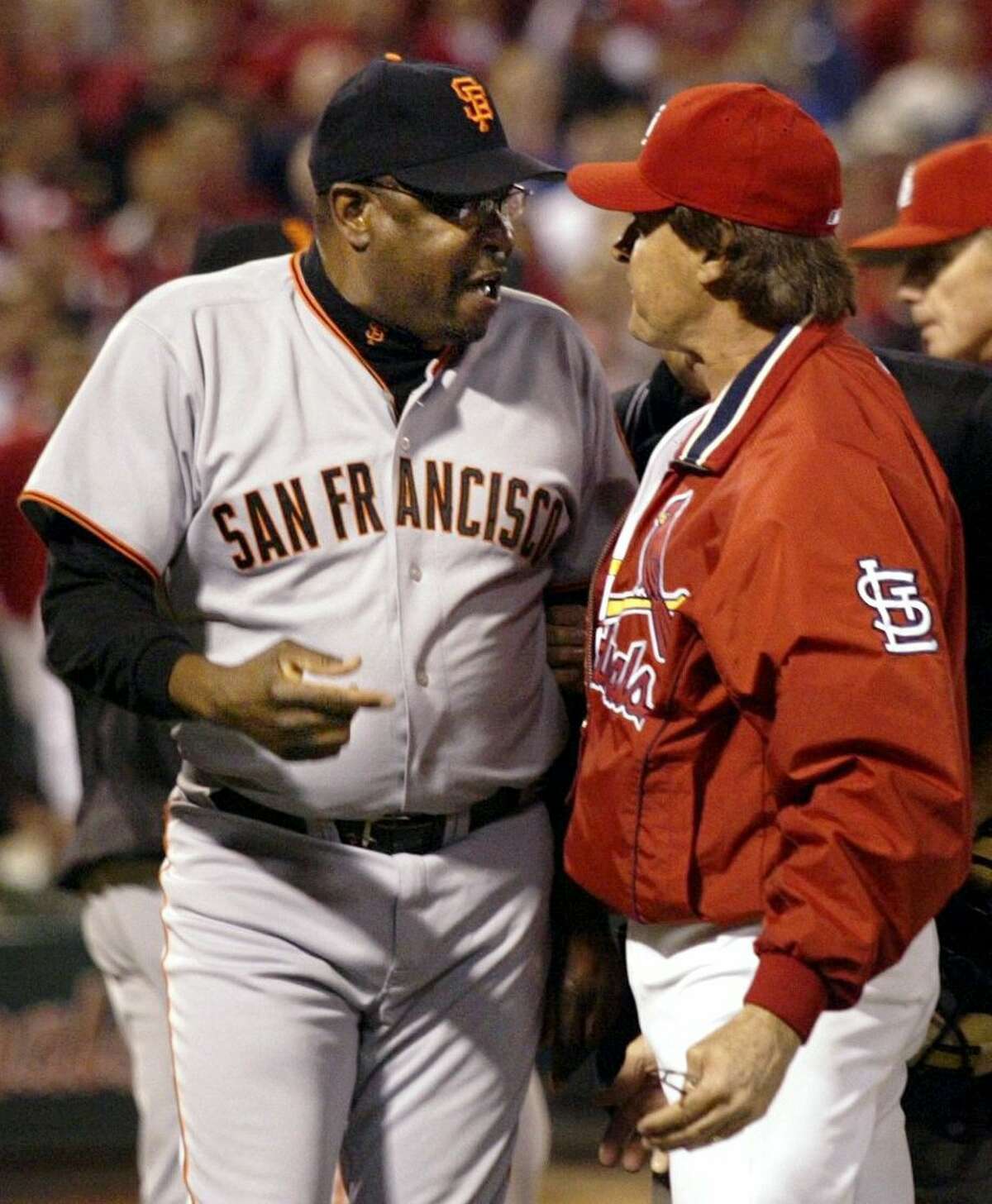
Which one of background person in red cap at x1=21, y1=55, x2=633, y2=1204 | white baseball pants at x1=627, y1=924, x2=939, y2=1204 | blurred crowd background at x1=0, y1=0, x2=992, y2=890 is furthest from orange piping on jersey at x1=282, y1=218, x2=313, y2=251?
blurred crowd background at x1=0, y1=0, x2=992, y2=890

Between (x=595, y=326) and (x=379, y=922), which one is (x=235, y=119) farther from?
(x=379, y=922)

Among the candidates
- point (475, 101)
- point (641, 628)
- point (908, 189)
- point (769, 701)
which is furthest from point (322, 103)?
point (769, 701)

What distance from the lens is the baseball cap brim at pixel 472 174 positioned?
2.44 meters

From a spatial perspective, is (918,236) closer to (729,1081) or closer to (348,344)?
(348,344)

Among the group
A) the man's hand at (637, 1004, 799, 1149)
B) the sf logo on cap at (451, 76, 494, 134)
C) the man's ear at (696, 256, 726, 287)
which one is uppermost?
the sf logo on cap at (451, 76, 494, 134)

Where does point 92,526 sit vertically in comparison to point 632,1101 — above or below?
above

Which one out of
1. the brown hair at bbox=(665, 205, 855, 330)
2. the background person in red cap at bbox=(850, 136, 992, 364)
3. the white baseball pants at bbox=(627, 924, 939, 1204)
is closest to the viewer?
the white baseball pants at bbox=(627, 924, 939, 1204)

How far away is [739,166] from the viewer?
2.27 metres

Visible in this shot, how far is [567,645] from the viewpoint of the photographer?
2.66 m

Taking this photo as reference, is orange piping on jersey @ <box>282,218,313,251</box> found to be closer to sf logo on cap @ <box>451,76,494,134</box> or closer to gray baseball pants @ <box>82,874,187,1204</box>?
sf logo on cap @ <box>451,76,494,134</box>

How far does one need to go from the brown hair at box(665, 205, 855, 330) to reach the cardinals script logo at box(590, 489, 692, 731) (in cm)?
25

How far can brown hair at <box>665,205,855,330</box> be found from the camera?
7.41 feet

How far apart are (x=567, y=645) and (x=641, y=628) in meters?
0.50

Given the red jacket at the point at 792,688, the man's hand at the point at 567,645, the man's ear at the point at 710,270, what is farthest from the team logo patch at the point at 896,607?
the man's hand at the point at 567,645
